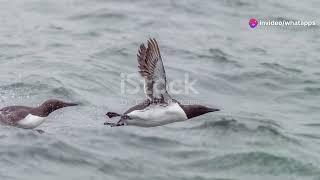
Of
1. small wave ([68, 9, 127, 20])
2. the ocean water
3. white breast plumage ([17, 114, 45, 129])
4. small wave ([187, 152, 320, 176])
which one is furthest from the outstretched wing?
small wave ([68, 9, 127, 20])

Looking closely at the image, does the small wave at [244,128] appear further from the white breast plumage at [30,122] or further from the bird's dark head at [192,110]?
the white breast plumage at [30,122]

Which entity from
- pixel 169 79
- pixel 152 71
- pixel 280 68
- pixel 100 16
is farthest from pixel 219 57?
pixel 152 71

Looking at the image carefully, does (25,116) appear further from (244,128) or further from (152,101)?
(244,128)

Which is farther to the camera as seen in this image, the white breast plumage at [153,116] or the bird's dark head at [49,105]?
the bird's dark head at [49,105]

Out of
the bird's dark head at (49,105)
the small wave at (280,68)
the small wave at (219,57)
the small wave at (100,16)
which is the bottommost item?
the bird's dark head at (49,105)

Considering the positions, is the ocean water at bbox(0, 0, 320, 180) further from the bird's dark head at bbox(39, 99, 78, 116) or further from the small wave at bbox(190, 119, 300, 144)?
the bird's dark head at bbox(39, 99, 78, 116)

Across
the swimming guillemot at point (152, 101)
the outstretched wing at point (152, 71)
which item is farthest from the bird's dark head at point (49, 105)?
the outstretched wing at point (152, 71)

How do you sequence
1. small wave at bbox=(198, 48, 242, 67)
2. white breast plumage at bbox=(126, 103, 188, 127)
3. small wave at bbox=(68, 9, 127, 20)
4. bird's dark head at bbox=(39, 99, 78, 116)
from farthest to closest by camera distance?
small wave at bbox=(68, 9, 127, 20), small wave at bbox=(198, 48, 242, 67), bird's dark head at bbox=(39, 99, 78, 116), white breast plumage at bbox=(126, 103, 188, 127)

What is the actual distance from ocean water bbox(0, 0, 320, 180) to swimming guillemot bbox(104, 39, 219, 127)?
796mm

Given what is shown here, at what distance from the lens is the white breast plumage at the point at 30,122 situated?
461 inches

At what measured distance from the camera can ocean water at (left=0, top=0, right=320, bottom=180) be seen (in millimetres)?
11375

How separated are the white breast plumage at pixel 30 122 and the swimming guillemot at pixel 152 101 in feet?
5.47

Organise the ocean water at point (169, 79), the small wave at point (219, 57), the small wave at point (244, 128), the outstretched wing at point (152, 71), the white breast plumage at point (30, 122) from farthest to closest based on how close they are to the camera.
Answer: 1. the small wave at point (219, 57)
2. the small wave at point (244, 128)
3. the white breast plumage at point (30, 122)
4. the ocean water at point (169, 79)
5. the outstretched wing at point (152, 71)

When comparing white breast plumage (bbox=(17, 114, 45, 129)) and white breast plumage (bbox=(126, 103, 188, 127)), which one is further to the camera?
white breast plumage (bbox=(17, 114, 45, 129))
